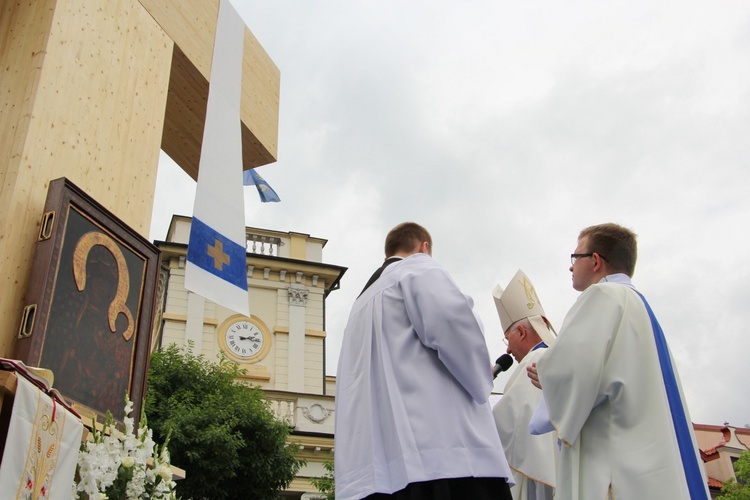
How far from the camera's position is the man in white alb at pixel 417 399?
2883mm

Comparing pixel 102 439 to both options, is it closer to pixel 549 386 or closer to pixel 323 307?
pixel 549 386

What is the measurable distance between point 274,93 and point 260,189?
93.7 inches

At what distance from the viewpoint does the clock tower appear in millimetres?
20656

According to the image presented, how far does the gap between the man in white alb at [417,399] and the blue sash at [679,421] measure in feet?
2.35

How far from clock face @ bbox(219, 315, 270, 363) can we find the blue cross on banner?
1648 cm

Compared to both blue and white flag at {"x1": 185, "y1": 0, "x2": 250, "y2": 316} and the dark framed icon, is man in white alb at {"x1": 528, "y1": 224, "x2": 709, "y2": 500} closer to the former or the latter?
the dark framed icon

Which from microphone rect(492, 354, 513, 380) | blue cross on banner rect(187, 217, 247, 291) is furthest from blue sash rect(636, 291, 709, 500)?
blue cross on banner rect(187, 217, 247, 291)

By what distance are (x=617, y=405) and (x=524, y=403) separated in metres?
1.52

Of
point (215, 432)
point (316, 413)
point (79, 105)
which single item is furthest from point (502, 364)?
point (316, 413)

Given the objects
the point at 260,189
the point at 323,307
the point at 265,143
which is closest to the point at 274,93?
the point at 265,143

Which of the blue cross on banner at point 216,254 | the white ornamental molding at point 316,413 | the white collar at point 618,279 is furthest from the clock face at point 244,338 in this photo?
the white collar at point 618,279

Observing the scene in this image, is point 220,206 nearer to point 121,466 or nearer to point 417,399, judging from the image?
point 121,466

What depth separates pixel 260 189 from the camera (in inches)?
432

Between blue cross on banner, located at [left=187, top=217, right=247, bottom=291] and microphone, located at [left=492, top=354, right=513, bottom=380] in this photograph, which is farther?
blue cross on banner, located at [left=187, top=217, right=247, bottom=291]
